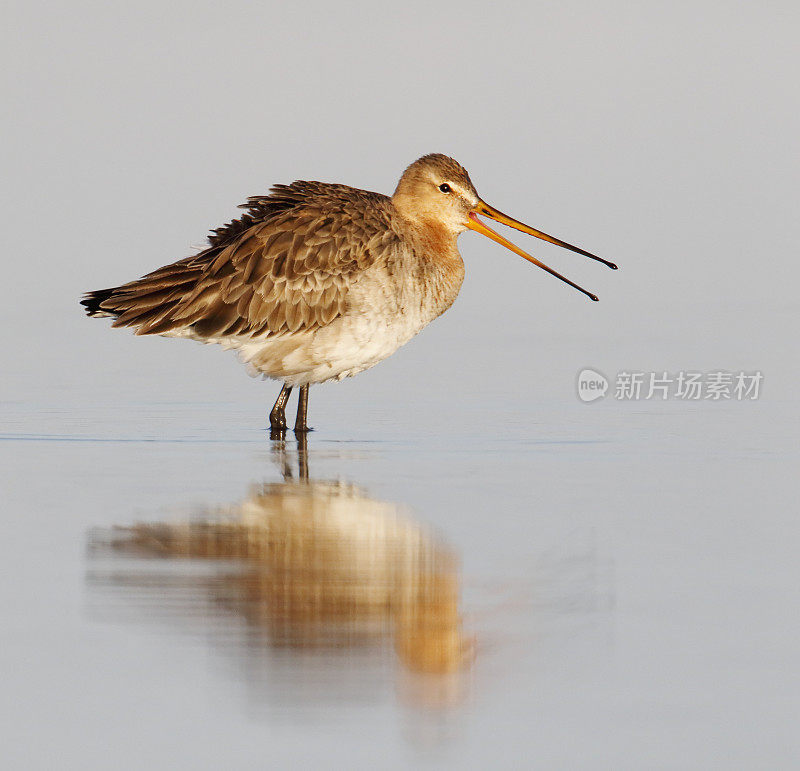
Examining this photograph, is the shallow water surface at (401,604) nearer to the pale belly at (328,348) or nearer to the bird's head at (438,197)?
the pale belly at (328,348)

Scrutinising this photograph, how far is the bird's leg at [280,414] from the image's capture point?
1120cm

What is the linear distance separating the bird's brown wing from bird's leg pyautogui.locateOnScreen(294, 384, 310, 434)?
714 mm

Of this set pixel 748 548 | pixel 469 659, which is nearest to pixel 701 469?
pixel 748 548

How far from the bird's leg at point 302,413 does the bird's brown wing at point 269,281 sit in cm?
71

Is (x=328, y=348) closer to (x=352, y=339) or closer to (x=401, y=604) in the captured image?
(x=352, y=339)

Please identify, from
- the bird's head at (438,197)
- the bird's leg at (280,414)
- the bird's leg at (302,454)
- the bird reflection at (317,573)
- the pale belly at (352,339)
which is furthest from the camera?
the bird's head at (438,197)

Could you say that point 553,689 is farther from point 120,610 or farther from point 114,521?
point 114,521

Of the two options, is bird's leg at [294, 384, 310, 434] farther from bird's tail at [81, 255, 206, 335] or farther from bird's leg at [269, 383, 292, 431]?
bird's tail at [81, 255, 206, 335]

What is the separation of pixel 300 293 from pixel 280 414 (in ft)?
3.30

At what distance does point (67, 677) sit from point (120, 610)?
786mm

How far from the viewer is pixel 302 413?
448 inches

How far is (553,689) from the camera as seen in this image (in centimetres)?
513

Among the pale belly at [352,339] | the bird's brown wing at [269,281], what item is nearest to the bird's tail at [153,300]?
the bird's brown wing at [269,281]

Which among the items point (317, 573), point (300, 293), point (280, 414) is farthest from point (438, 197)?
point (317, 573)
